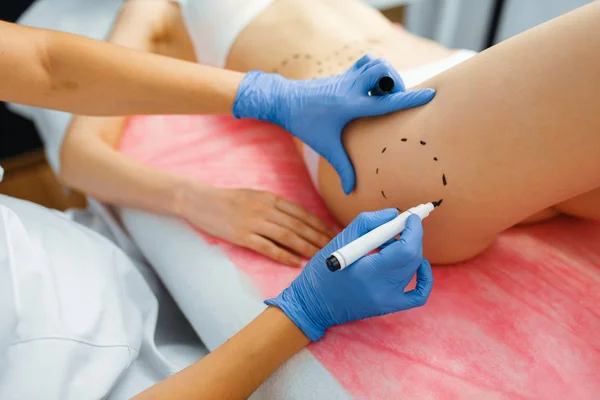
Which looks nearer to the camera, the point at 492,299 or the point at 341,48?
the point at 492,299

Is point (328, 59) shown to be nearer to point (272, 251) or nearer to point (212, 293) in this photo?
point (272, 251)

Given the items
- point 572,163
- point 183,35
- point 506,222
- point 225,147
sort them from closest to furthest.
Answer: point 572,163 → point 506,222 → point 225,147 → point 183,35

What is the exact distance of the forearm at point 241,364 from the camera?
0.62 metres

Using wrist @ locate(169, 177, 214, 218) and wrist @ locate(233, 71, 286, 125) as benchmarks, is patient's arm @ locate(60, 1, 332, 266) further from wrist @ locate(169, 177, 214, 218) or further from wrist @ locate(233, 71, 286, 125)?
wrist @ locate(233, 71, 286, 125)

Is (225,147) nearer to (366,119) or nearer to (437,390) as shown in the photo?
(366,119)

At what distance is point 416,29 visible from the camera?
225 cm

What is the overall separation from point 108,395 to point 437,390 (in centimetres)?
53

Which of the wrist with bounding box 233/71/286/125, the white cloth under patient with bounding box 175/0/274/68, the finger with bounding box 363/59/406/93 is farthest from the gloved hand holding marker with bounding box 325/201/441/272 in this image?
the white cloth under patient with bounding box 175/0/274/68

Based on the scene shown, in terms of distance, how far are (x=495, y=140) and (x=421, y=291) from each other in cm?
24

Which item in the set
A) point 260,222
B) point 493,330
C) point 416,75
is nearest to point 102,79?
point 260,222

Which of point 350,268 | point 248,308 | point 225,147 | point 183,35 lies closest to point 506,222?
point 350,268

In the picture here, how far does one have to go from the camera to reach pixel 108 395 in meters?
0.75

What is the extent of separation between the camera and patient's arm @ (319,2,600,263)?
558mm

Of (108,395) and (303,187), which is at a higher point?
(303,187)
